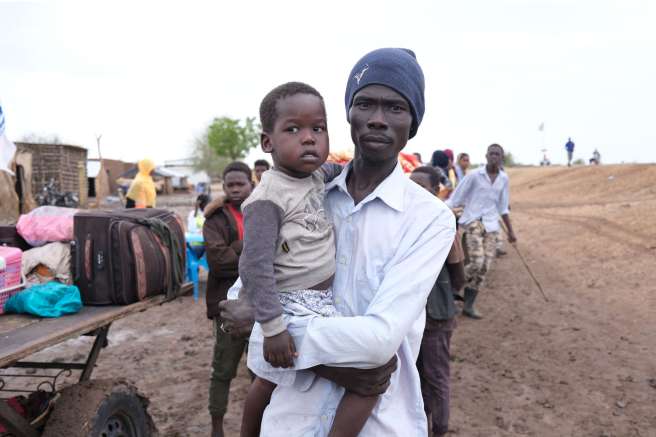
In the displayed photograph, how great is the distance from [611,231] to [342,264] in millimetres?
11138

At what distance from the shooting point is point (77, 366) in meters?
3.17

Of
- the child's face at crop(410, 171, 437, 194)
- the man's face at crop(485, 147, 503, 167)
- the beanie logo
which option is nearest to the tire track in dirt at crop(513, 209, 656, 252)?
the man's face at crop(485, 147, 503, 167)

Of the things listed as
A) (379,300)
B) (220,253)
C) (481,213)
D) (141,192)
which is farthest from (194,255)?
(379,300)

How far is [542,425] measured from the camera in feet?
13.3

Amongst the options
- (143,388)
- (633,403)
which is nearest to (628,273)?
(633,403)

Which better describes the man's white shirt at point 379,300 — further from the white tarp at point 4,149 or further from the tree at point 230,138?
the tree at point 230,138

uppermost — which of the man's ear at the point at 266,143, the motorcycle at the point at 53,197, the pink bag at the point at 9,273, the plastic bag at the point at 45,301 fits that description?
the man's ear at the point at 266,143

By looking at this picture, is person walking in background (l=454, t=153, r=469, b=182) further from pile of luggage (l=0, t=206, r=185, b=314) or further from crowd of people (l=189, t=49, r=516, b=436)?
crowd of people (l=189, t=49, r=516, b=436)

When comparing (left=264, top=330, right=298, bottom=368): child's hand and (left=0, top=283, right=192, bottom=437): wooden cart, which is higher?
(left=264, top=330, right=298, bottom=368): child's hand

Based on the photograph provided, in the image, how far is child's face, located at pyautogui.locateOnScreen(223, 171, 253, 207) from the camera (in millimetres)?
3961

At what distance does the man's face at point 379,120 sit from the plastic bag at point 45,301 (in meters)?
2.07

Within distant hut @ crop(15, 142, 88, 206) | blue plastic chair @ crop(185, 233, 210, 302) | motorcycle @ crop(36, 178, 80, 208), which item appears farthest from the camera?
distant hut @ crop(15, 142, 88, 206)

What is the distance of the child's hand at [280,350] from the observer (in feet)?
4.83

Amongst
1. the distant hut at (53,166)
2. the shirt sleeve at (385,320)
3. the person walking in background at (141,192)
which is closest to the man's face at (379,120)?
the shirt sleeve at (385,320)
